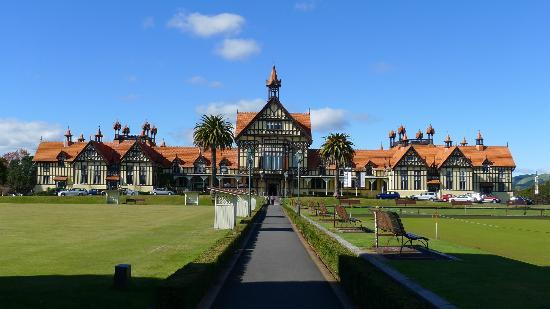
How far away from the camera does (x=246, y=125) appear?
97.4m

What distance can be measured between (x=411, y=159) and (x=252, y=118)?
2958cm

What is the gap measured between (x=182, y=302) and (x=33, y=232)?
64.0ft

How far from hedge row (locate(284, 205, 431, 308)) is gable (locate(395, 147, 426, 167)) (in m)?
88.0

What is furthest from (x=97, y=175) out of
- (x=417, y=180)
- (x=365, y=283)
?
(x=365, y=283)

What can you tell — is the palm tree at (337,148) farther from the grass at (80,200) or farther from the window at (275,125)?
the grass at (80,200)

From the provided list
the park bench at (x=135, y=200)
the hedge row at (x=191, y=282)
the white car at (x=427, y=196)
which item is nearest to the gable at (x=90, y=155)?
the park bench at (x=135, y=200)

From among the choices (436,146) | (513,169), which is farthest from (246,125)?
(513,169)

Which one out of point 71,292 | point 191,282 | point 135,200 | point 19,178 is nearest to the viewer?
point 191,282

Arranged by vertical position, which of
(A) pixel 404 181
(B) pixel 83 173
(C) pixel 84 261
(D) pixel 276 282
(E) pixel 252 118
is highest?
(E) pixel 252 118

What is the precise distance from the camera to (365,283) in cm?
1056

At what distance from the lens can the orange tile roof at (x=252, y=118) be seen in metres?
99.6

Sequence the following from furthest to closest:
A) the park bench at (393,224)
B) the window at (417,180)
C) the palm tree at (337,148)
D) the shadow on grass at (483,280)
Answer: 1. the window at (417,180)
2. the palm tree at (337,148)
3. the park bench at (393,224)
4. the shadow on grass at (483,280)

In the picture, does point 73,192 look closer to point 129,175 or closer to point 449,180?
point 129,175

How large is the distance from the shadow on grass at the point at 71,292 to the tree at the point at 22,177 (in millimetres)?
110177
